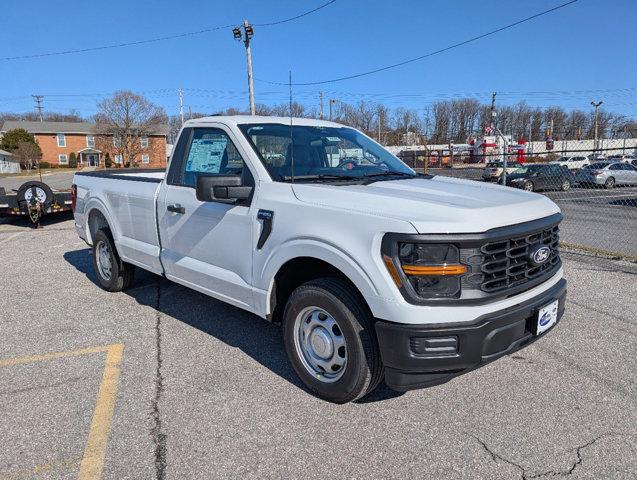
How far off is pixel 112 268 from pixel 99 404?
270cm

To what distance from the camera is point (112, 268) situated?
5.72 meters

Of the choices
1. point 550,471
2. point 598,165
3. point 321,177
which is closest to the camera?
point 550,471

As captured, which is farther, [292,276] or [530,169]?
[530,169]

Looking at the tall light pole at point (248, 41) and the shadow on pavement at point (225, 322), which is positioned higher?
the tall light pole at point (248, 41)

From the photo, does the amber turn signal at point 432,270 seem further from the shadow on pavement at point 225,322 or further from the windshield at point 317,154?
the windshield at point 317,154

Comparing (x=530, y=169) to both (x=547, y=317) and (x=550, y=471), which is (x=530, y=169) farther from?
(x=550, y=471)

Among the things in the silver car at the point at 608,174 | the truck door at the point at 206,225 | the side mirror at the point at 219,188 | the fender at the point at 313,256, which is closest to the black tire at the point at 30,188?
the truck door at the point at 206,225

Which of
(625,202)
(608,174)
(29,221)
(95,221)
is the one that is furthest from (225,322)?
(608,174)

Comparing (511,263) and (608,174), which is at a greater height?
(511,263)

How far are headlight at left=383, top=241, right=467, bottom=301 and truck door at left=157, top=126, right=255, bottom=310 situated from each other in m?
1.27

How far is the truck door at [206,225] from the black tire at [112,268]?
1330 mm

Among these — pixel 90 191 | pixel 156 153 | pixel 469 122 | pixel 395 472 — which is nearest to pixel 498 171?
pixel 90 191

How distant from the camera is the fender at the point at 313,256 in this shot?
283cm

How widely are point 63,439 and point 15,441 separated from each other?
0.27 meters
